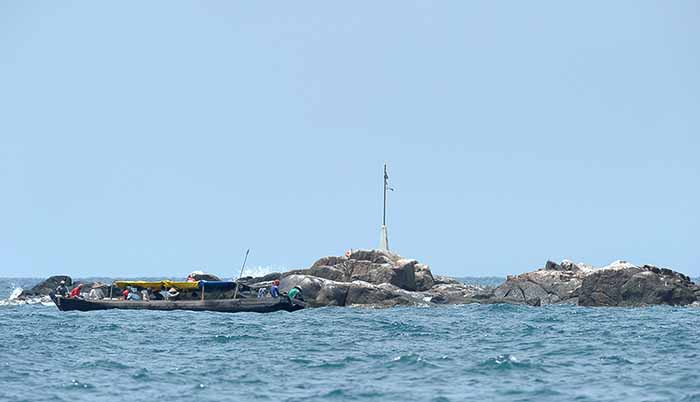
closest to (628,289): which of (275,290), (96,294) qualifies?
(275,290)

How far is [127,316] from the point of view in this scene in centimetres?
5547

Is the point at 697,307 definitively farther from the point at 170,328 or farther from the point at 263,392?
the point at 263,392

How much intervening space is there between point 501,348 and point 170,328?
17.4 meters

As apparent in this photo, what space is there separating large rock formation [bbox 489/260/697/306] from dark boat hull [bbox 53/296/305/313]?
15.2 meters

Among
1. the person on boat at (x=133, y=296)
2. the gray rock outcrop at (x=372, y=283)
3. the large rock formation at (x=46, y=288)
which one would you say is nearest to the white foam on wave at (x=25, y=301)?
the large rock formation at (x=46, y=288)

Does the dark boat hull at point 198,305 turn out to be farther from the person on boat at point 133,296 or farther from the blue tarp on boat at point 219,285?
the blue tarp on boat at point 219,285

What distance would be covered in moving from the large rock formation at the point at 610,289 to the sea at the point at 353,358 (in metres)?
9.01

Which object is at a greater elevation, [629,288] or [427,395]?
[629,288]

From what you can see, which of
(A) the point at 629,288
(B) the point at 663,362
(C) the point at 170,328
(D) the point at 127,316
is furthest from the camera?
(A) the point at 629,288

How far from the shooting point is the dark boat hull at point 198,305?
196 ft

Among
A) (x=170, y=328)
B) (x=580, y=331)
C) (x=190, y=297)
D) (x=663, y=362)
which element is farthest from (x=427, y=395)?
(x=190, y=297)

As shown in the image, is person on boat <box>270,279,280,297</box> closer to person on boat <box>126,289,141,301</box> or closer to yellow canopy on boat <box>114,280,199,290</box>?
yellow canopy on boat <box>114,280,199,290</box>

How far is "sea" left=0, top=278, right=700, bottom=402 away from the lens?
26.9m

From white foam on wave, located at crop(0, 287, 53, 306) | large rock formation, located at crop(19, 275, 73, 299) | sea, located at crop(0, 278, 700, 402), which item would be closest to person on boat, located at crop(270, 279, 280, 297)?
sea, located at crop(0, 278, 700, 402)
